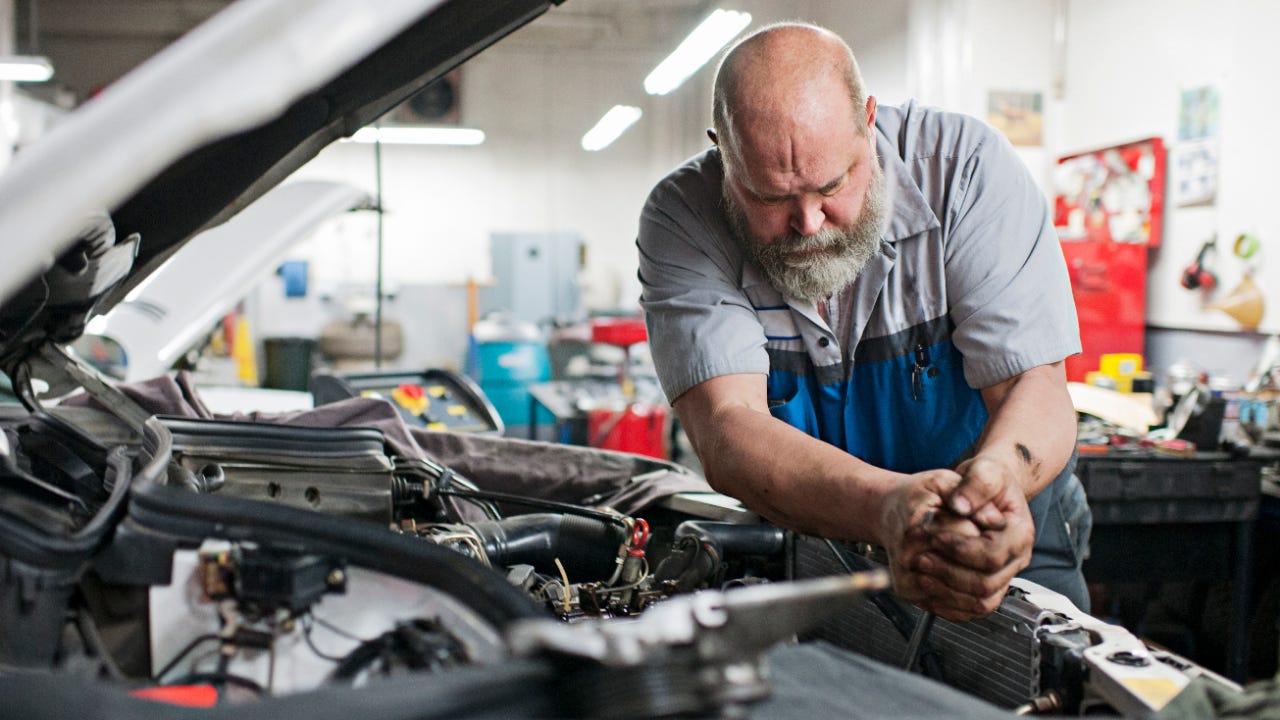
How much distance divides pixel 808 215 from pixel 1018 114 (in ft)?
16.4

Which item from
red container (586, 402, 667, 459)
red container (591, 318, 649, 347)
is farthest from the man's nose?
red container (591, 318, 649, 347)

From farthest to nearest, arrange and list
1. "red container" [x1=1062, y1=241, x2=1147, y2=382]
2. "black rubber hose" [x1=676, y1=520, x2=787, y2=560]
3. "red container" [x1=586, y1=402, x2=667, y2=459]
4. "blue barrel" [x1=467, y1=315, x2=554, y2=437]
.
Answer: "blue barrel" [x1=467, y1=315, x2=554, y2=437] → "red container" [x1=586, y1=402, x2=667, y2=459] → "red container" [x1=1062, y1=241, x2=1147, y2=382] → "black rubber hose" [x1=676, y1=520, x2=787, y2=560]

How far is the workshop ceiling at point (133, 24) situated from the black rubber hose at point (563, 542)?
912cm

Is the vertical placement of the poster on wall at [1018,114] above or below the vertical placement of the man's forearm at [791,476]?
above

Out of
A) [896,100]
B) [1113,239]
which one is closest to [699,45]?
[896,100]

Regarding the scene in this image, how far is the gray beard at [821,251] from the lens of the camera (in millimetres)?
1449

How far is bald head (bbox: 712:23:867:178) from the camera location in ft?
4.46

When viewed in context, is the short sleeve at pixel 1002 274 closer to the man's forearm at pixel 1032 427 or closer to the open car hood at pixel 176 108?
the man's forearm at pixel 1032 427

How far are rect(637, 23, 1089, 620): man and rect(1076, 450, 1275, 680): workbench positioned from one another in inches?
40.3

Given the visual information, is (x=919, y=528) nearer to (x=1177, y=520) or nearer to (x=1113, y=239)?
(x=1177, y=520)

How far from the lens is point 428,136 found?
10711 mm

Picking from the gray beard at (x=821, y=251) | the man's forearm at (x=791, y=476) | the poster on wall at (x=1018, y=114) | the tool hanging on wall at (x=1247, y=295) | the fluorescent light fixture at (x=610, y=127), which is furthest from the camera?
the fluorescent light fixture at (x=610, y=127)

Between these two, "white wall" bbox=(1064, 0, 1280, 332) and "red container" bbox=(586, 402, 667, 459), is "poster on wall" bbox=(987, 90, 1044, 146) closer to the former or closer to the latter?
"white wall" bbox=(1064, 0, 1280, 332)

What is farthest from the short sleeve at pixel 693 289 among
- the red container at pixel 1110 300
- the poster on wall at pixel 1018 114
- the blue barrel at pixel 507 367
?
the blue barrel at pixel 507 367
